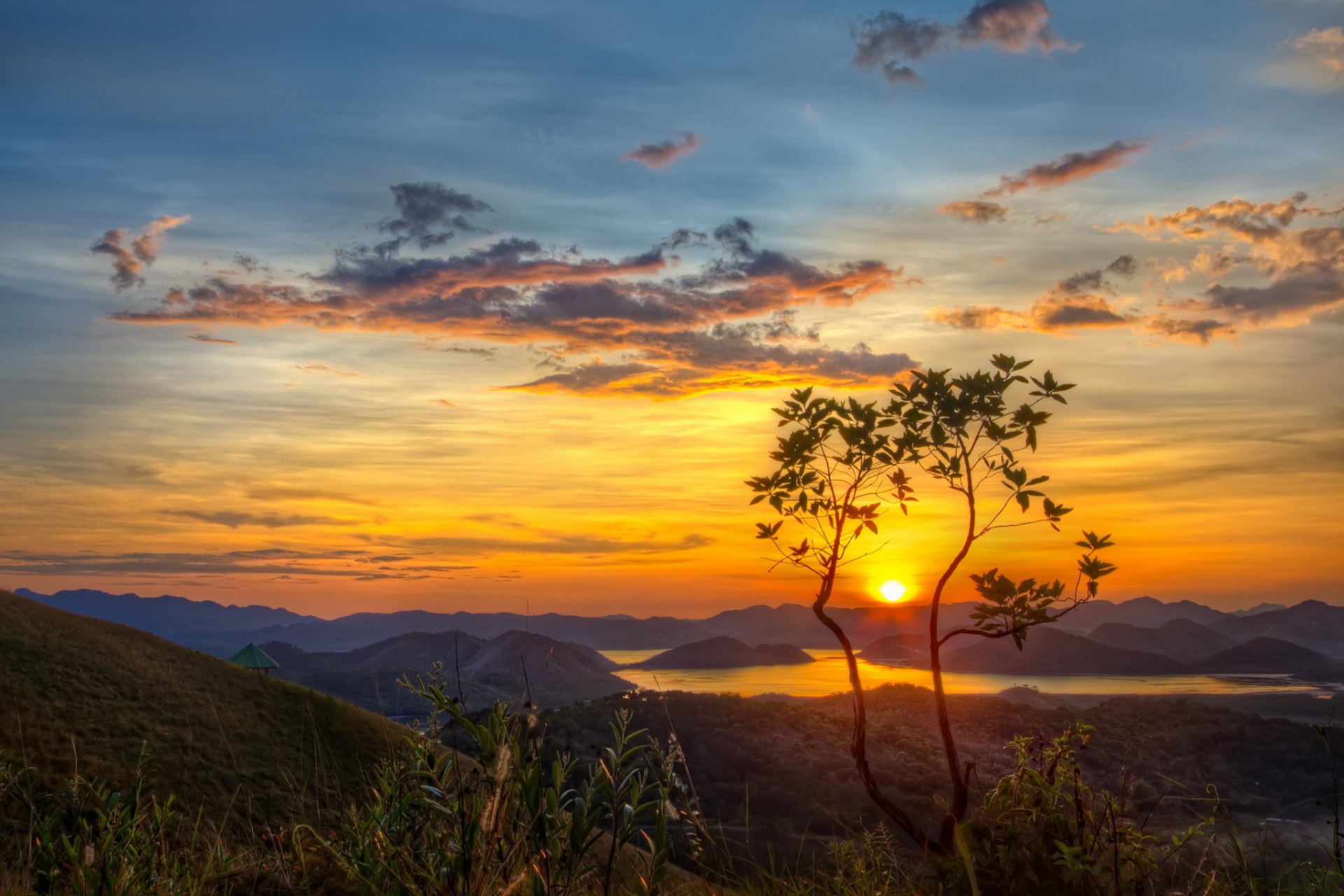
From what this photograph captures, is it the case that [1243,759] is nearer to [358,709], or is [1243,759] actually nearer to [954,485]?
[358,709]

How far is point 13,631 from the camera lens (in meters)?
36.2

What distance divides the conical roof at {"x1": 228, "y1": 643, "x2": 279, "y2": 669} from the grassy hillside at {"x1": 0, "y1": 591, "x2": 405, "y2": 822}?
6237 mm

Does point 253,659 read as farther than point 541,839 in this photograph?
Yes

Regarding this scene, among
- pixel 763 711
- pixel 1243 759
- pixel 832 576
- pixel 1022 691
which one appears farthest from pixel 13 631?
pixel 1022 691

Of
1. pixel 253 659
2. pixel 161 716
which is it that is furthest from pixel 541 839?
pixel 253 659

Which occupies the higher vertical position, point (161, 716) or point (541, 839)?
point (541, 839)

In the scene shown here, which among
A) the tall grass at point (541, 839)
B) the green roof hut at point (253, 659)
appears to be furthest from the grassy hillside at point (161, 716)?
the tall grass at point (541, 839)

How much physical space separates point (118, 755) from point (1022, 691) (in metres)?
190

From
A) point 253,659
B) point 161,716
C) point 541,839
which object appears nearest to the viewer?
point 541,839

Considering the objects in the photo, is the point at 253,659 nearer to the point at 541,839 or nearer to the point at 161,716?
the point at 161,716

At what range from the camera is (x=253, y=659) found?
51406 mm

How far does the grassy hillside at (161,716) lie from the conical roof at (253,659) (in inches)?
246

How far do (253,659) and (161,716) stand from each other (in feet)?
56.4

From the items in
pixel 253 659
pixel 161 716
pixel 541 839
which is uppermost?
pixel 541 839
